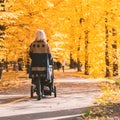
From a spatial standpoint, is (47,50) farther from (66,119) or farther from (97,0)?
(97,0)

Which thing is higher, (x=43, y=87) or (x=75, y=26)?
(x=75, y=26)

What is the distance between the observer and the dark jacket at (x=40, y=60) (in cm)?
1462

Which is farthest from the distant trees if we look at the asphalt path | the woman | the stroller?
the asphalt path

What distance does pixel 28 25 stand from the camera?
89.5ft

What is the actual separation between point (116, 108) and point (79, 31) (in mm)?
25968

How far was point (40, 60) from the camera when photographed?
48.4ft

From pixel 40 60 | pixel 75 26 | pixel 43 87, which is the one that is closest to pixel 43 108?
pixel 40 60

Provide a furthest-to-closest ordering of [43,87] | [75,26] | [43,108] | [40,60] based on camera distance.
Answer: [75,26] → [43,87] → [40,60] → [43,108]

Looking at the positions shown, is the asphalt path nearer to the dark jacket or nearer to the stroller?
the stroller

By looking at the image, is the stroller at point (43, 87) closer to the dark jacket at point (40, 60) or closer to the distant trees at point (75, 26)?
the dark jacket at point (40, 60)

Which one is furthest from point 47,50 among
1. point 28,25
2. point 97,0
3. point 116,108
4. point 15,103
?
point 97,0

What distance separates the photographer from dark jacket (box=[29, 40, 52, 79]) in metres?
14.6

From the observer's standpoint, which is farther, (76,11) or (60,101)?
(76,11)

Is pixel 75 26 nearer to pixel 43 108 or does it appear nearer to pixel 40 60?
pixel 40 60
